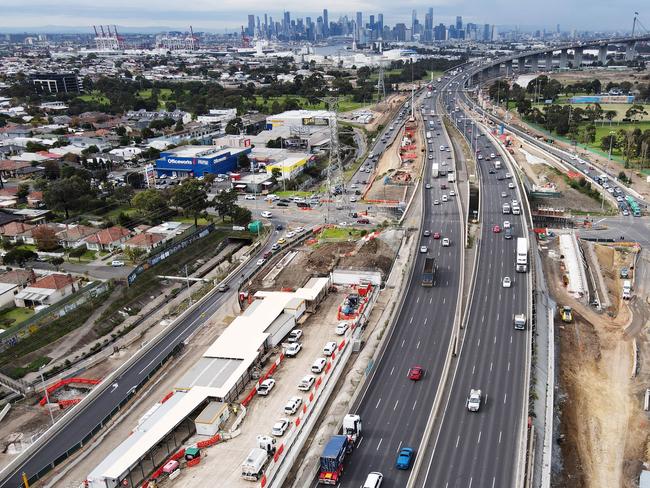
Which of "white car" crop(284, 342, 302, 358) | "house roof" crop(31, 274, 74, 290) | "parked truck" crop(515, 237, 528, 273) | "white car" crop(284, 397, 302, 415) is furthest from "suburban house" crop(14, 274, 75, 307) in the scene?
"parked truck" crop(515, 237, 528, 273)

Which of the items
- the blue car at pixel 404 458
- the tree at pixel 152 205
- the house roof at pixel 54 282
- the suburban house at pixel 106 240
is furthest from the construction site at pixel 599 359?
the tree at pixel 152 205

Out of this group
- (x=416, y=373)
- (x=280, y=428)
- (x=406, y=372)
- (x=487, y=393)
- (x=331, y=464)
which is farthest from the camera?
(x=406, y=372)

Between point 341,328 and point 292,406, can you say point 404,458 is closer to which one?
point 292,406

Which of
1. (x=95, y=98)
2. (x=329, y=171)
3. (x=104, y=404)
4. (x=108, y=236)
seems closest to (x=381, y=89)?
(x=95, y=98)

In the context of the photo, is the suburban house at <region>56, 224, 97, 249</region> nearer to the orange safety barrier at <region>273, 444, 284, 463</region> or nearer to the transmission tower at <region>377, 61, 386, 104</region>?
the orange safety barrier at <region>273, 444, 284, 463</region>

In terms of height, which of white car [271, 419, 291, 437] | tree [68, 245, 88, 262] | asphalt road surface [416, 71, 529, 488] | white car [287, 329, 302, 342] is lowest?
white car [287, 329, 302, 342]

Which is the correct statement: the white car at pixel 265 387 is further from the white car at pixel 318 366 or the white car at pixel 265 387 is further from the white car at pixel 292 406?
the white car at pixel 318 366
